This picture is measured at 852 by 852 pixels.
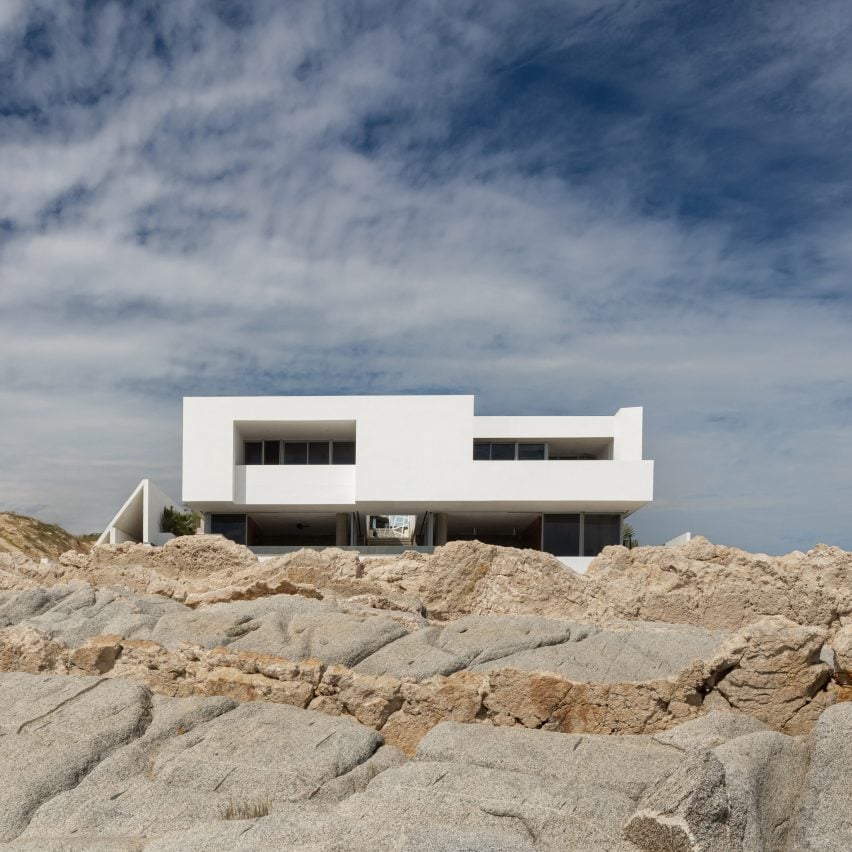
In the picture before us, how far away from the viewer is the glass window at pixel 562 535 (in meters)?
33.3

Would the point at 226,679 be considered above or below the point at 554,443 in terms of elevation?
below

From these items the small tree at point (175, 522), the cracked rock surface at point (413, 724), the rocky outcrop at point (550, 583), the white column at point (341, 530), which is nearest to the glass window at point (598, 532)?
the white column at point (341, 530)

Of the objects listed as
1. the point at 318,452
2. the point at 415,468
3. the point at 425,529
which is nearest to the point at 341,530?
the point at 318,452

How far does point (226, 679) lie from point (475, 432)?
25.0 metres

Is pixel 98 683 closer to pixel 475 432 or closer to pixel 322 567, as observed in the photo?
pixel 322 567

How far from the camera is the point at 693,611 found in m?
13.4

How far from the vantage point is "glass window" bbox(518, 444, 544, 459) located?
34.4 meters

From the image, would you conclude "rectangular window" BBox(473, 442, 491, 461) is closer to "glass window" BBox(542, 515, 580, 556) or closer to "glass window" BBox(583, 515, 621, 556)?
"glass window" BBox(542, 515, 580, 556)

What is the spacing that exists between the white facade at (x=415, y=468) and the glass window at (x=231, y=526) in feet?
0.16

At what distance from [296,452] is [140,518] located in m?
9.22

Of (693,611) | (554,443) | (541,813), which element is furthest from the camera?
(554,443)

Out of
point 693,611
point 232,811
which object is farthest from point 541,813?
point 693,611

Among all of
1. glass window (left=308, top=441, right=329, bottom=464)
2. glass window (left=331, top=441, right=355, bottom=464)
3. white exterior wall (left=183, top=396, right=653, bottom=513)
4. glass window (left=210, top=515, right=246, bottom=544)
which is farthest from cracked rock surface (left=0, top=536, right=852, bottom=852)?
glass window (left=331, top=441, right=355, bottom=464)

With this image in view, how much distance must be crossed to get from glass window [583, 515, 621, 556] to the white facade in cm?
5
